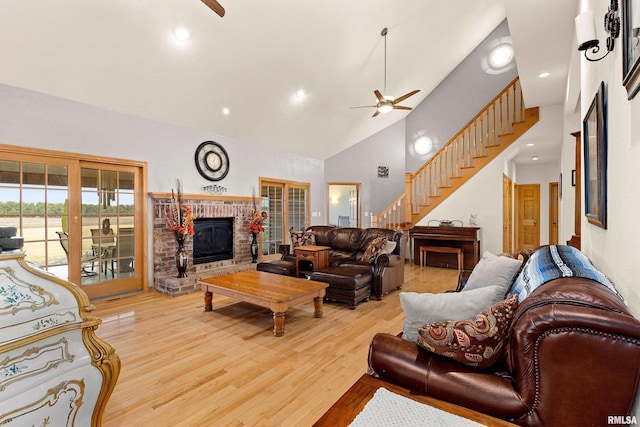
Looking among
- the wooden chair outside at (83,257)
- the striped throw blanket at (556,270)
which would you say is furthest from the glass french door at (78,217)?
the striped throw blanket at (556,270)

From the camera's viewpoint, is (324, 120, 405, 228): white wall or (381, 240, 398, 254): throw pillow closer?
(381, 240, 398, 254): throw pillow

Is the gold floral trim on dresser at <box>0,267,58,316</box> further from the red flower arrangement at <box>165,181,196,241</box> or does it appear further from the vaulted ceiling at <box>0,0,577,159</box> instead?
the red flower arrangement at <box>165,181,196,241</box>

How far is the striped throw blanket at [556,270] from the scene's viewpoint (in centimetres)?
131

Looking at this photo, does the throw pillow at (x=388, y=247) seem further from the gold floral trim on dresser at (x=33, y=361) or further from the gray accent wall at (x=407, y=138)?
the gray accent wall at (x=407, y=138)

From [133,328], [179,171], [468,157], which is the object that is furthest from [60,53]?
[468,157]

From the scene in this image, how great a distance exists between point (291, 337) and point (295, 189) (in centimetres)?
495

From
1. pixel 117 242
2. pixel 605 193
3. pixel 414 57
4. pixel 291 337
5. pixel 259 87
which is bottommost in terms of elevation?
pixel 291 337

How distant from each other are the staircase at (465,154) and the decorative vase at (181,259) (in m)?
4.53

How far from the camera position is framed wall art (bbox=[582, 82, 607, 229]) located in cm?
168

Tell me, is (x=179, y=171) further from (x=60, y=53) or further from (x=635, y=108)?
(x=635, y=108)

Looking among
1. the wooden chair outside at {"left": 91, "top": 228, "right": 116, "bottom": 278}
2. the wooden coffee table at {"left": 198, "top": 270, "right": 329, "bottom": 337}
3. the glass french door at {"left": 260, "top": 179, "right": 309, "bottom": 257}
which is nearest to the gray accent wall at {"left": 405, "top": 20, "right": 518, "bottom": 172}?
the glass french door at {"left": 260, "top": 179, "right": 309, "bottom": 257}

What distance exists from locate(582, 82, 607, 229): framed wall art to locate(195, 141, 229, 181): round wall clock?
200 inches

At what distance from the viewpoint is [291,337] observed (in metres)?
3.00

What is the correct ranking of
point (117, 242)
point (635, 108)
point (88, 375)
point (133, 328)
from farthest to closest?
point (117, 242) < point (133, 328) < point (88, 375) < point (635, 108)
